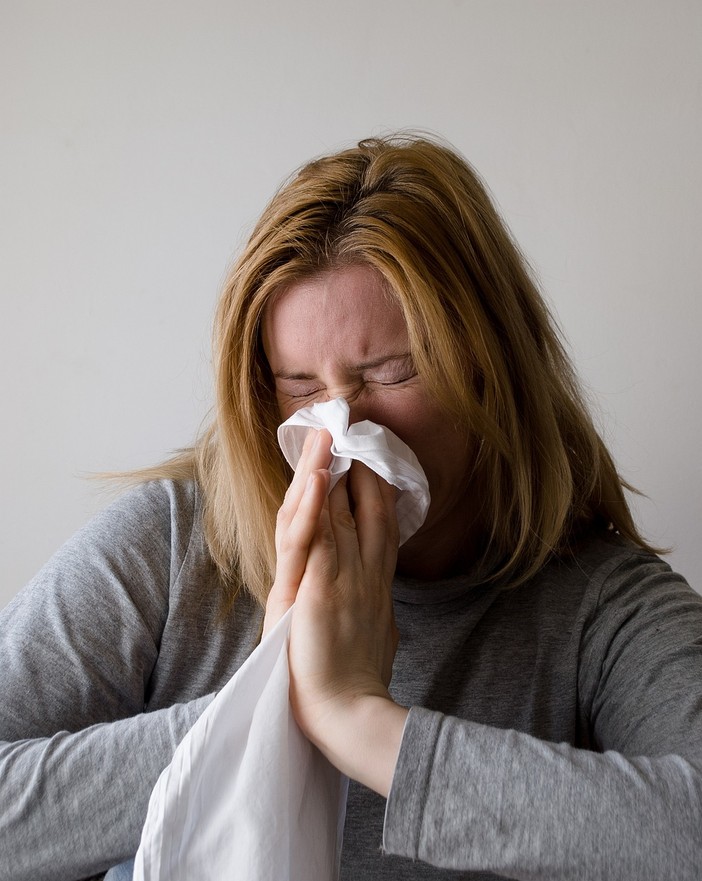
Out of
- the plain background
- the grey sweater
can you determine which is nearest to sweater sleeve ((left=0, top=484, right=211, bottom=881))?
the grey sweater

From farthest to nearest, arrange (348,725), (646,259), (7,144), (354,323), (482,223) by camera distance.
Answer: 1. (7,144)
2. (646,259)
3. (482,223)
4. (354,323)
5. (348,725)

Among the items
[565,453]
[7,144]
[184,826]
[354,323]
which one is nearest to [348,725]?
[184,826]

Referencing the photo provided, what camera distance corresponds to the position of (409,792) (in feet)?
2.65

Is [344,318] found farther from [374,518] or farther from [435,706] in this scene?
[435,706]

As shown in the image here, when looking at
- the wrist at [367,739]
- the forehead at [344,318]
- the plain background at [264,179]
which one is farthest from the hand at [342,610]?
the plain background at [264,179]

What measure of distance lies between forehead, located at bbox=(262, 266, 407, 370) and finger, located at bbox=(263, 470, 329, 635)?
0.49 ft

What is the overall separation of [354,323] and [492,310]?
186 mm

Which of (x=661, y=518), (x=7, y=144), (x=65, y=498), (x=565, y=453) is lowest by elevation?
(x=661, y=518)

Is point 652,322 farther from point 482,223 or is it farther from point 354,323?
point 354,323

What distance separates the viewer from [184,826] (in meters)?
0.87

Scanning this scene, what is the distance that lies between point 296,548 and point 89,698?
0.30 metres

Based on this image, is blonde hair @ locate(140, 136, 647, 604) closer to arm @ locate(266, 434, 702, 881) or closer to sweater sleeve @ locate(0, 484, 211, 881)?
sweater sleeve @ locate(0, 484, 211, 881)

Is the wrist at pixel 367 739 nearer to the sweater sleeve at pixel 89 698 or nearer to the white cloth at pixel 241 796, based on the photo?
the white cloth at pixel 241 796

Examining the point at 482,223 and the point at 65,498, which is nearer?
the point at 482,223
